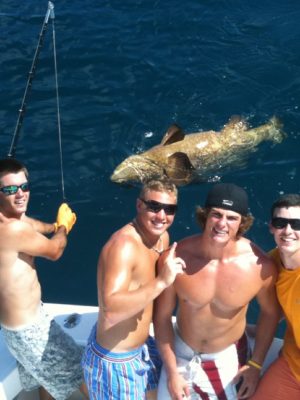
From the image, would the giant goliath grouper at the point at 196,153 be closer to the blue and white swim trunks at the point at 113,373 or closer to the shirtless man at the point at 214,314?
the shirtless man at the point at 214,314

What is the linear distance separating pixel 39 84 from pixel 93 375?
7.51 meters

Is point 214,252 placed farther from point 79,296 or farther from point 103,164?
point 103,164

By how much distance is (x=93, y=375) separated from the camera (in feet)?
12.9

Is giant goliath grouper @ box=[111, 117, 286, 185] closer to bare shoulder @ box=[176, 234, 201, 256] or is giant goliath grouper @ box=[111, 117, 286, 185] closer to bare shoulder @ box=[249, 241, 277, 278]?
bare shoulder @ box=[176, 234, 201, 256]

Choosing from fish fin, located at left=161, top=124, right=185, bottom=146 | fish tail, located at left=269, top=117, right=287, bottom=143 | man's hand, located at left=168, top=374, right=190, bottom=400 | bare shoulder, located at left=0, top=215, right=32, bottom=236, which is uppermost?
fish tail, located at left=269, top=117, right=287, bottom=143

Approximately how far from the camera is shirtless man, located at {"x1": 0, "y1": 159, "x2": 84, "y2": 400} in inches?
159

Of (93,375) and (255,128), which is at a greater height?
(255,128)

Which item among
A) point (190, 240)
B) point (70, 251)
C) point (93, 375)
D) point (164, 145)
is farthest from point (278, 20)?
point (93, 375)

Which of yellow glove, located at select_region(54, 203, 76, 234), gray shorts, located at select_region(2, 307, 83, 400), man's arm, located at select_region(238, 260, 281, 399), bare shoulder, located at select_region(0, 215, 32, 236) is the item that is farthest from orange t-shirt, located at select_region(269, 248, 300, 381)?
yellow glove, located at select_region(54, 203, 76, 234)

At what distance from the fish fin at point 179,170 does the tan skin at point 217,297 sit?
4006 mm

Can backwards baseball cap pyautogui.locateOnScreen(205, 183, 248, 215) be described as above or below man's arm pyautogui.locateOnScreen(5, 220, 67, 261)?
above

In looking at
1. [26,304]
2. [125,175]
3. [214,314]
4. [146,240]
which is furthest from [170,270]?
[125,175]

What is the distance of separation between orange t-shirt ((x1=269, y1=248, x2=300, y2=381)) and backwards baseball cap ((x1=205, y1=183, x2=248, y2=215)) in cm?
54

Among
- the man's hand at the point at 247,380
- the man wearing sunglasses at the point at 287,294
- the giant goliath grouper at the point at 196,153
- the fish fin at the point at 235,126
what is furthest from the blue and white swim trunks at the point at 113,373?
the fish fin at the point at 235,126
